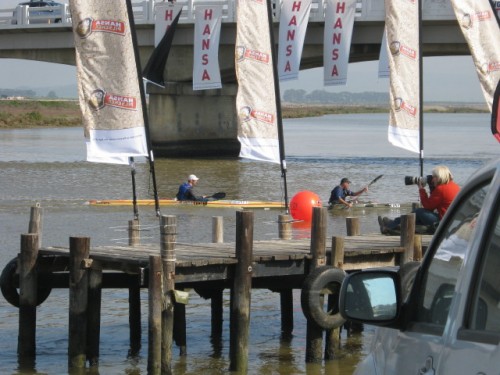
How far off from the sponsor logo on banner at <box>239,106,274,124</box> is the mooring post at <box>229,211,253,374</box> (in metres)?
9.73

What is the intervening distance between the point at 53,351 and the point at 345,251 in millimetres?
3473

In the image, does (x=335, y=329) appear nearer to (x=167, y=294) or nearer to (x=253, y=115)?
(x=167, y=294)

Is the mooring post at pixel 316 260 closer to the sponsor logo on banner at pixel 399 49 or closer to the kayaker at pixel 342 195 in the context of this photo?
the sponsor logo on banner at pixel 399 49

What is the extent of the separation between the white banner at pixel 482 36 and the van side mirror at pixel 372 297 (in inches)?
697

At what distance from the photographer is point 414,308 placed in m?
4.31

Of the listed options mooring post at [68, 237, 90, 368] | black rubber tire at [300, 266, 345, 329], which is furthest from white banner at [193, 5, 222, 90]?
mooring post at [68, 237, 90, 368]

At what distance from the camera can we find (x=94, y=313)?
12.4m

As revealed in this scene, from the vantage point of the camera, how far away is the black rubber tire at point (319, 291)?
12.4m

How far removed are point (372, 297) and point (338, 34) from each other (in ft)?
70.7

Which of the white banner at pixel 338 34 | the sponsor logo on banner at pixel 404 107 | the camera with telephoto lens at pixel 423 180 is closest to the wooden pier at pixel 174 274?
the camera with telephoto lens at pixel 423 180

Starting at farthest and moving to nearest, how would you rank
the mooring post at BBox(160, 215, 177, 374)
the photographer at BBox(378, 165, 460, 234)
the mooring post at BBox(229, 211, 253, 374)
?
the photographer at BBox(378, 165, 460, 234) < the mooring post at BBox(229, 211, 253, 374) < the mooring post at BBox(160, 215, 177, 374)

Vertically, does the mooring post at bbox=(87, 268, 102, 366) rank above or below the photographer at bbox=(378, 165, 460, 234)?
below

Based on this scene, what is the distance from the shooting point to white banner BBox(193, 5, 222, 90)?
27.1m

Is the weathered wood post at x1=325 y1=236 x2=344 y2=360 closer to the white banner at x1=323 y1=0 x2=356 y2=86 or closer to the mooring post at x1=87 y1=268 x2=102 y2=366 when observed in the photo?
the mooring post at x1=87 y1=268 x2=102 y2=366
